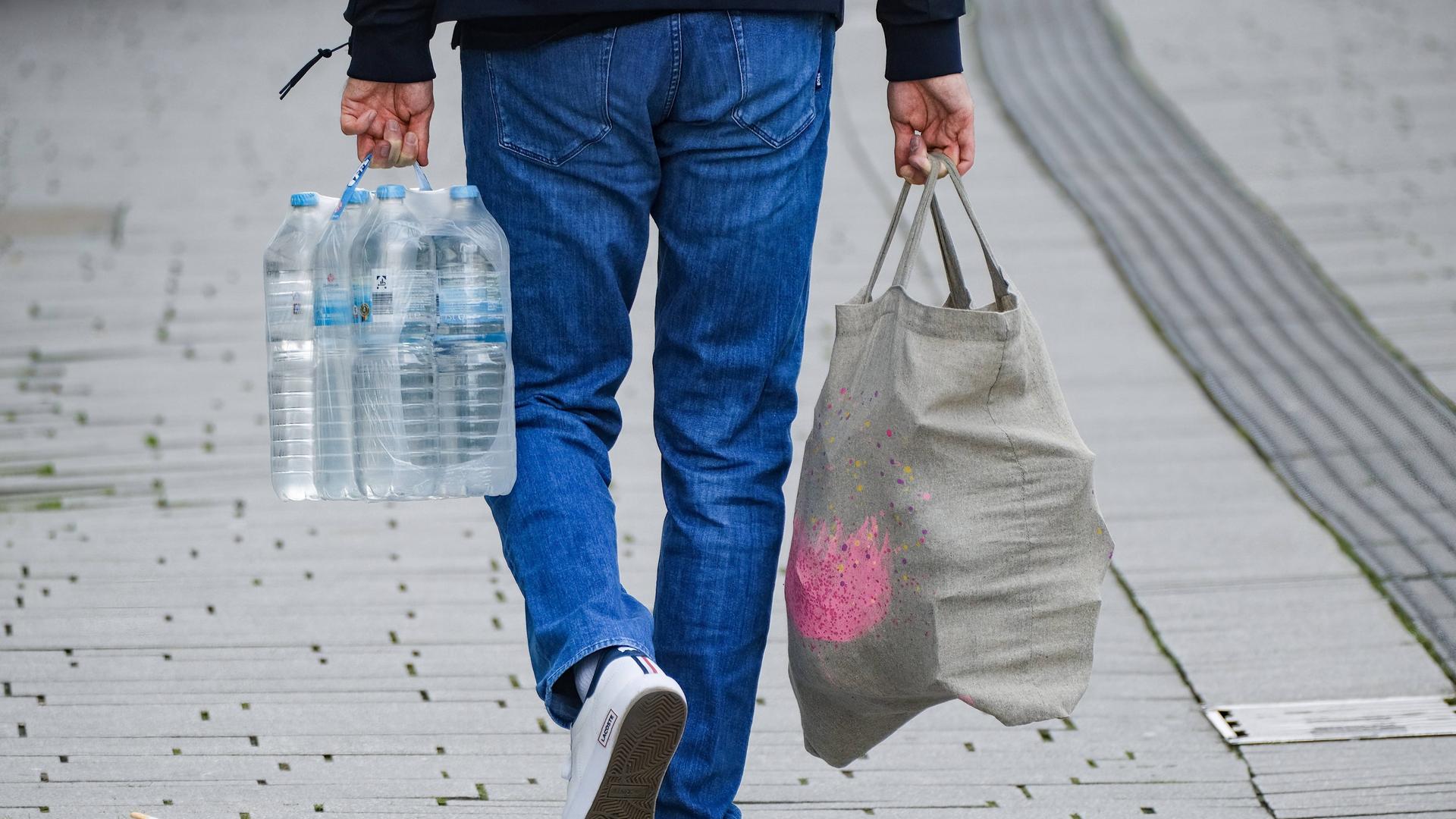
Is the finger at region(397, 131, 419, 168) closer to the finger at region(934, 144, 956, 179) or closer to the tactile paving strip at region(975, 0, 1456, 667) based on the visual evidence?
the finger at region(934, 144, 956, 179)

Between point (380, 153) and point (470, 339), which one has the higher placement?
point (380, 153)

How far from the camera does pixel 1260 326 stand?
6371 mm

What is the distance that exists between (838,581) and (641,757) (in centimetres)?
47

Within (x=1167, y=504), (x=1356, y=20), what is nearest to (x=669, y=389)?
(x=1167, y=504)

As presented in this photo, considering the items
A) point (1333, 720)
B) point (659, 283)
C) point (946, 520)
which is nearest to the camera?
point (946, 520)

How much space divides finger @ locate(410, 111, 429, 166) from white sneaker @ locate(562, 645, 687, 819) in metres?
0.82

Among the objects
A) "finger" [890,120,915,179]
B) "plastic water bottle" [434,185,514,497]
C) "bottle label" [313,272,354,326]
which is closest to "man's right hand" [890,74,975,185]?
"finger" [890,120,915,179]

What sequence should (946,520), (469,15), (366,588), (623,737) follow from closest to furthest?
(623,737) → (469,15) → (946,520) → (366,588)

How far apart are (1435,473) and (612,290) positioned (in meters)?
3.40

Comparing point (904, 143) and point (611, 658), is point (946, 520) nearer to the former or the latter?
point (611, 658)

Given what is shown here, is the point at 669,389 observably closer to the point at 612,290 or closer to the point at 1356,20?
the point at 612,290

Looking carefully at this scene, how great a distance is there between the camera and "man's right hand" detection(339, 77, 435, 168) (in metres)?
2.51

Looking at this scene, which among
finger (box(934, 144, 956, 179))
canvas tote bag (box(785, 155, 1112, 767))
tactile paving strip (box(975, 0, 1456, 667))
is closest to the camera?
canvas tote bag (box(785, 155, 1112, 767))

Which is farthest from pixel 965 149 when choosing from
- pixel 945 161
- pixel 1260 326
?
pixel 1260 326
